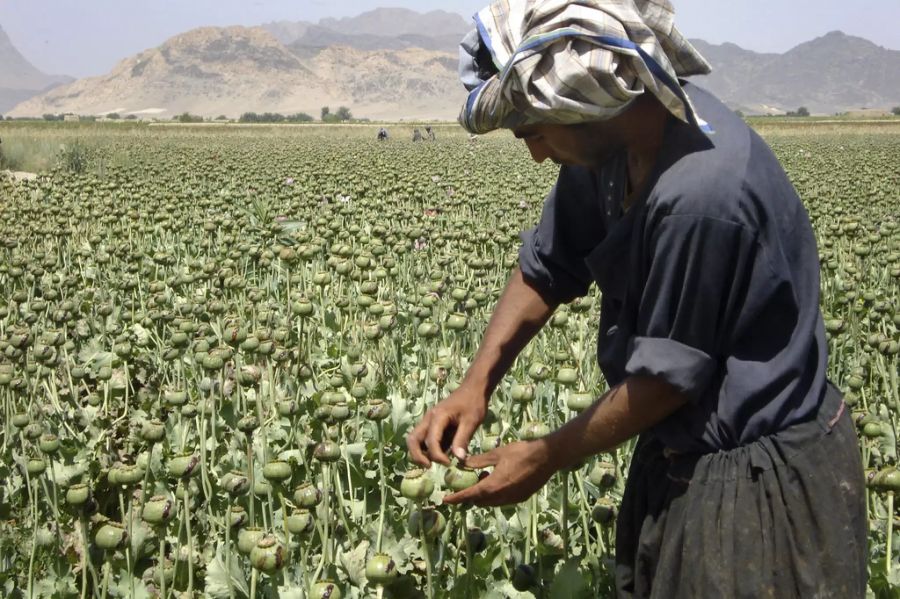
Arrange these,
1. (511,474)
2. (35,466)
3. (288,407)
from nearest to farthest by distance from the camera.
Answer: (511,474), (35,466), (288,407)

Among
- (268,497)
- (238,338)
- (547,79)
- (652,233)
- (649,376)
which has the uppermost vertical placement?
(547,79)

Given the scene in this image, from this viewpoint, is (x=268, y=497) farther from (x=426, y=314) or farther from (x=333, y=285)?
(x=333, y=285)

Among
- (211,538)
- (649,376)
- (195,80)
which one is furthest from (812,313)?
(195,80)

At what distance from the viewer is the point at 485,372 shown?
8.09ft

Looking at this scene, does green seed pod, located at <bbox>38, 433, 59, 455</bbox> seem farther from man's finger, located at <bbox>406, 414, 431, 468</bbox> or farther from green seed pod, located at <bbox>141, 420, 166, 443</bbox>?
man's finger, located at <bbox>406, 414, 431, 468</bbox>

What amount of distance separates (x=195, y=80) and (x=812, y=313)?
663 ft

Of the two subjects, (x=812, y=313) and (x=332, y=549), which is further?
(x=332, y=549)

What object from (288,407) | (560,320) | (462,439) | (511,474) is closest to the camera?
(511,474)

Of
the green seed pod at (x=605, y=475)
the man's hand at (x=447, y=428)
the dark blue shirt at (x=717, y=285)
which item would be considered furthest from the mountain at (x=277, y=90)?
the dark blue shirt at (x=717, y=285)

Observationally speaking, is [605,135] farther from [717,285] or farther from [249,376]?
[249,376]

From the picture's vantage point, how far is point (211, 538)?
3260 mm

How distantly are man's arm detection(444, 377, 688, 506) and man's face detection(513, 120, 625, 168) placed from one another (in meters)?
0.45

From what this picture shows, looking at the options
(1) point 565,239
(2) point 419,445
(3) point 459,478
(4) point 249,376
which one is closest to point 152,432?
(4) point 249,376

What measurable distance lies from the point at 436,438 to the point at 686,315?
2.42ft
